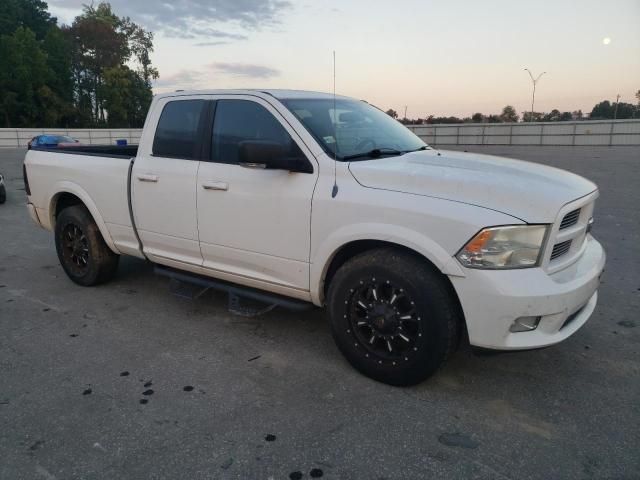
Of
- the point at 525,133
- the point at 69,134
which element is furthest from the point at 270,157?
the point at 69,134

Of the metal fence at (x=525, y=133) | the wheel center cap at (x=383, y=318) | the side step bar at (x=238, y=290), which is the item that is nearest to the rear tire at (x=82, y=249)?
the side step bar at (x=238, y=290)

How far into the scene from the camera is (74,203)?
5.39 meters

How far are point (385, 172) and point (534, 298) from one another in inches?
45.6

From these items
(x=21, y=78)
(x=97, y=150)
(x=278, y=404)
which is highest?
(x=21, y=78)

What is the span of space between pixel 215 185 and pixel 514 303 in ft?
7.53

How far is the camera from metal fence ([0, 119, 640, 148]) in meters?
34.5

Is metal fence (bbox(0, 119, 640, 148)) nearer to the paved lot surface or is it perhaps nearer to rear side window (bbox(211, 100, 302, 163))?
rear side window (bbox(211, 100, 302, 163))

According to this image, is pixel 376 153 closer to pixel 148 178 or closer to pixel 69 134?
pixel 148 178

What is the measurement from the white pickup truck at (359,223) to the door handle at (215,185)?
0.04 feet

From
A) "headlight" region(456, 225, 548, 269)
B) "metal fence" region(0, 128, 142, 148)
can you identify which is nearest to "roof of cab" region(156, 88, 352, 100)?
"headlight" region(456, 225, 548, 269)

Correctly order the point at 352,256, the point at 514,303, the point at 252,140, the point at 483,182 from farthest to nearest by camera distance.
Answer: the point at 252,140 → the point at 352,256 → the point at 483,182 → the point at 514,303

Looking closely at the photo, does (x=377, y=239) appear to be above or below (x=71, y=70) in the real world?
below

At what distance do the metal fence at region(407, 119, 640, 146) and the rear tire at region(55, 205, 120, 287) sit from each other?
33.6 meters

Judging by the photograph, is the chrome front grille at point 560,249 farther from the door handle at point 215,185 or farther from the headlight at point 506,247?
the door handle at point 215,185
